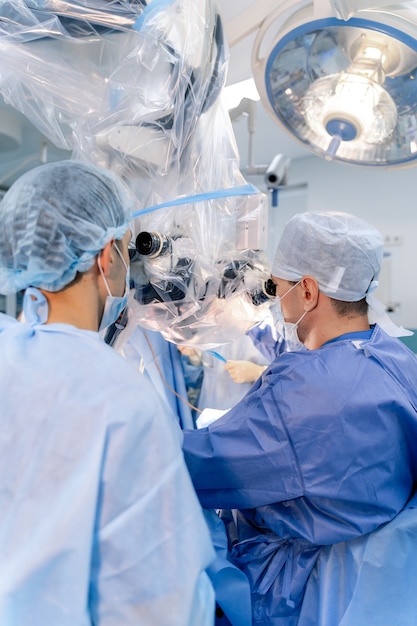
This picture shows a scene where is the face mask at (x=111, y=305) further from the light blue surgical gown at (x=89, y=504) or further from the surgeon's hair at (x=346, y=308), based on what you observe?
the surgeon's hair at (x=346, y=308)

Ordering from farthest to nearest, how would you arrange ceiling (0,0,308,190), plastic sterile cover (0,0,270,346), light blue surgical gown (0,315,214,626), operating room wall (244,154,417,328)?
operating room wall (244,154,417,328) → ceiling (0,0,308,190) → plastic sterile cover (0,0,270,346) → light blue surgical gown (0,315,214,626)

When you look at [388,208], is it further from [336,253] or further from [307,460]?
[307,460]

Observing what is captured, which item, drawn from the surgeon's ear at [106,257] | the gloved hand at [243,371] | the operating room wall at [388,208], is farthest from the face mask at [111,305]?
the operating room wall at [388,208]

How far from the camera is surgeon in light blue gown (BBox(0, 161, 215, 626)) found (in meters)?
0.62

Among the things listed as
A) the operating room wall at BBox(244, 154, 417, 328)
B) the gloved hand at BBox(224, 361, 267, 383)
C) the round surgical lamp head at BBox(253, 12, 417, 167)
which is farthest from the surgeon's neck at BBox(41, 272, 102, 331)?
the operating room wall at BBox(244, 154, 417, 328)

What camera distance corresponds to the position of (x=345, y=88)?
0.91m

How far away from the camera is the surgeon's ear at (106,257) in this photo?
812 millimetres

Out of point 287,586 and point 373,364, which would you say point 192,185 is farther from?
point 287,586

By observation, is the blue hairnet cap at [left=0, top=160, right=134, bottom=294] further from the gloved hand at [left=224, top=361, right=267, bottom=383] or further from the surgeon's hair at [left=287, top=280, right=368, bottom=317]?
the gloved hand at [left=224, top=361, right=267, bottom=383]

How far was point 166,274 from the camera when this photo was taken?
970 millimetres

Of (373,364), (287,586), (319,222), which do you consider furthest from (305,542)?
(319,222)

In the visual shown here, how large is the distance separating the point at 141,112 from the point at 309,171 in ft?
8.49

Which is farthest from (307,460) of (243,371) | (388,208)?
(388,208)

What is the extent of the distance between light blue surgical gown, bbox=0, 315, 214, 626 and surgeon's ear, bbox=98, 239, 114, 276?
18cm
